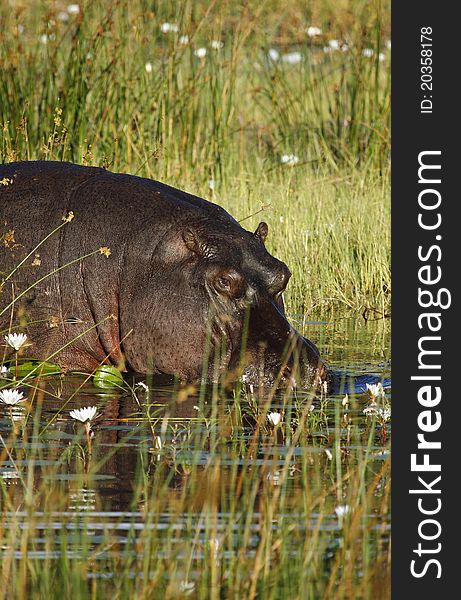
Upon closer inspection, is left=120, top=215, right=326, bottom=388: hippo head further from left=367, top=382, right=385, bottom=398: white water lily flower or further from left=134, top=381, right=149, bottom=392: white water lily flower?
left=367, top=382, right=385, bottom=398: white water lily flower

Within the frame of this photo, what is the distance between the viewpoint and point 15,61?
28.6 ft

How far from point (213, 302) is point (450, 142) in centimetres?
142

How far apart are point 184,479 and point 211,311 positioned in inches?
74.2

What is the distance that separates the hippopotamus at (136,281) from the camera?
5.96 meters

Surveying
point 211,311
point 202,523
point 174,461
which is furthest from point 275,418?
point 211,311

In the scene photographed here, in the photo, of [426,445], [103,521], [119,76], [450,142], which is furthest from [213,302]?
[119,76]

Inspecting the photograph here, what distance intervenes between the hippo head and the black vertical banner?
1.10 metres

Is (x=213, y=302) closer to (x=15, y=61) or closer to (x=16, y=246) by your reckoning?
(x=16, y=246)

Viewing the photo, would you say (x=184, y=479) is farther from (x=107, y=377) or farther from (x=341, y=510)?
(x=107, y=377)

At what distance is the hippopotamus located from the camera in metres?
5.96

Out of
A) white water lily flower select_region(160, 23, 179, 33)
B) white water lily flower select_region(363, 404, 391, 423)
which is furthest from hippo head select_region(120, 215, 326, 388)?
white water lily flower select_region(160, 23, 179, 33)

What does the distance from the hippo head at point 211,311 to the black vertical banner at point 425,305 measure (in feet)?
3.61

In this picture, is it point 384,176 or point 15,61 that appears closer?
point 15,61

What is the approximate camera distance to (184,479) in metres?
4.16
